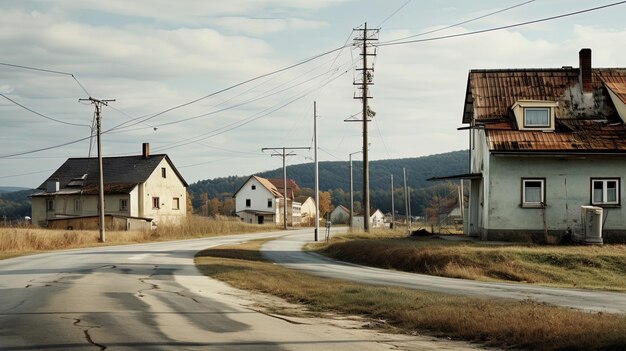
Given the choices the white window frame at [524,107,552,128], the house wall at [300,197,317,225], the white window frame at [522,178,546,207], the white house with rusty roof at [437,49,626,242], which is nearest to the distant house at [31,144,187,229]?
the white house with rusty roof at [437,49,626,242]

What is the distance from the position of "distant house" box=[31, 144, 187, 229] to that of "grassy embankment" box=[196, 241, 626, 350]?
59.3 m

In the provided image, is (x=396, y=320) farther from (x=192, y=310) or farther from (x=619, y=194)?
(x=619, y=194)

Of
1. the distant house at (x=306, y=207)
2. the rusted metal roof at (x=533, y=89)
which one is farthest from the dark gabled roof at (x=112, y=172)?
the distant house at (x=306, y=207)

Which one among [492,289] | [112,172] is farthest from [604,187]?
[112,172]

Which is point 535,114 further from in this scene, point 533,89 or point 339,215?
point 339,215

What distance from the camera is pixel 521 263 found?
1021 inches

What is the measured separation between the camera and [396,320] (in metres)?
13.9

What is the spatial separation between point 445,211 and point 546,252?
10805 centimetres

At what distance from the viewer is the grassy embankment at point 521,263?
2447 cm

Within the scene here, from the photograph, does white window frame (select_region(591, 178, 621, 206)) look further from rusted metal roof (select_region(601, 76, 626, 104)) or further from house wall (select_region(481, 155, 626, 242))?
rusted metal roof (select_region(601, 76, 626, 104))

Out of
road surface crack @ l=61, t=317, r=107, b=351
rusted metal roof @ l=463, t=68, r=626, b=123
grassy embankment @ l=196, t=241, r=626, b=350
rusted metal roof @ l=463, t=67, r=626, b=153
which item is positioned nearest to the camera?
road surface crack @ l=61, t=317, r=107, b=351

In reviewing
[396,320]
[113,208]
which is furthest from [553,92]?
[113,208]

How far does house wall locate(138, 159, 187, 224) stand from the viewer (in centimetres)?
8256

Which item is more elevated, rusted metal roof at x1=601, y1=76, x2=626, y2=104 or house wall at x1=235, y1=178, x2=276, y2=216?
rusted metal roof at x1=601, y1=76, x2=626, y2=104
